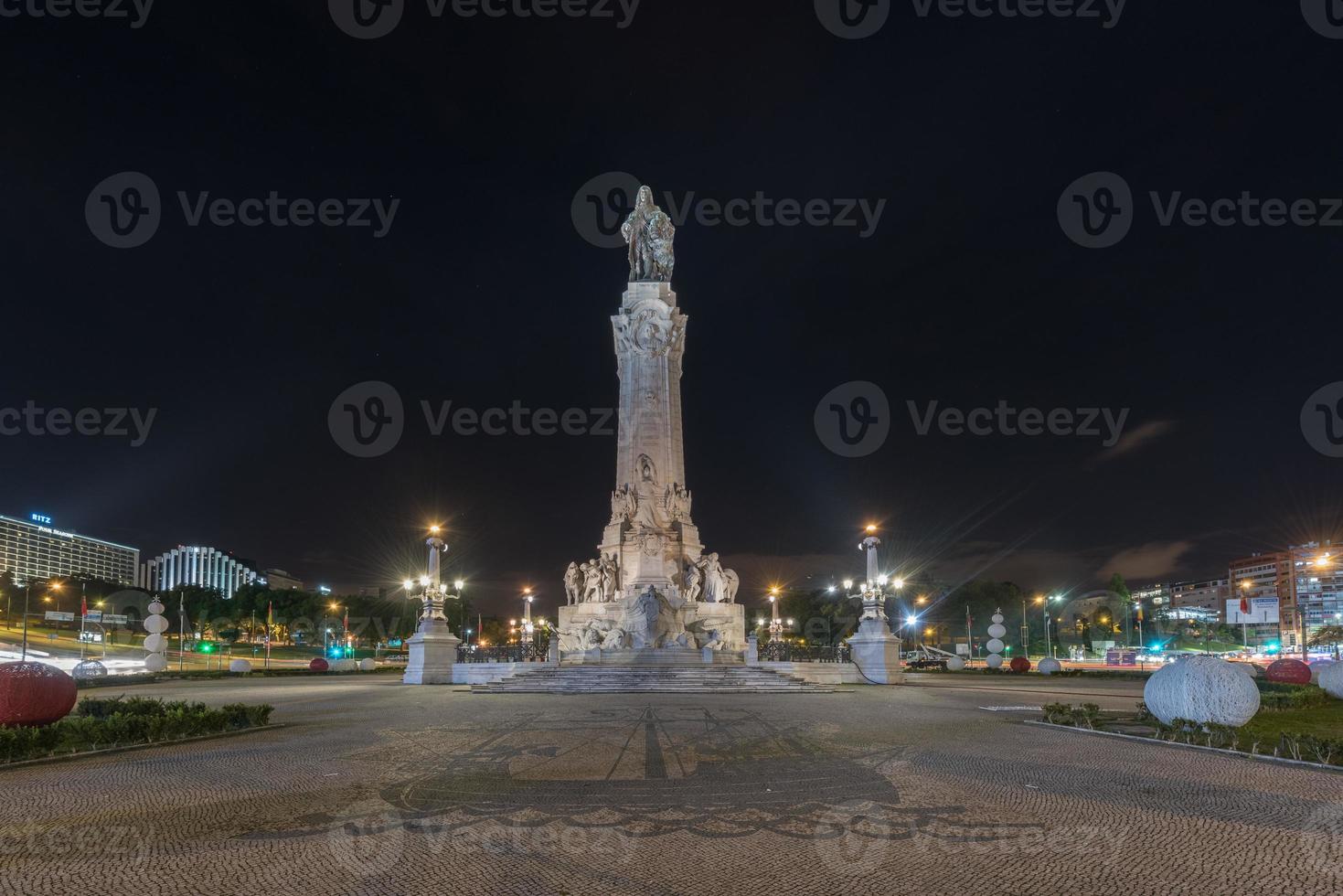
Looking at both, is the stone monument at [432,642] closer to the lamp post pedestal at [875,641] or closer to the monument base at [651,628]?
the monument base at [651,628]

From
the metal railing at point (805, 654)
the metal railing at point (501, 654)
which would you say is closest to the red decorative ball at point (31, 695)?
the metal railing at point (501, 654)

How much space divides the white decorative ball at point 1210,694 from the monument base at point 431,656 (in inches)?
1244

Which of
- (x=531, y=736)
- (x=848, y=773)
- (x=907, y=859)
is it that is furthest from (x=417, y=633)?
(x=907, y=859)

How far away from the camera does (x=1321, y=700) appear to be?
27.5 meters

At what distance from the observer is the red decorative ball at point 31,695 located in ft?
53.5

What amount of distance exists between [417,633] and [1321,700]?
34.9 meters

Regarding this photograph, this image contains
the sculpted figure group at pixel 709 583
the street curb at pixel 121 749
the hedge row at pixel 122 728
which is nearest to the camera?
the street curb at pixel 121 749

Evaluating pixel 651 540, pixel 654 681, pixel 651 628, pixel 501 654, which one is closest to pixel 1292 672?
pixel 654 681

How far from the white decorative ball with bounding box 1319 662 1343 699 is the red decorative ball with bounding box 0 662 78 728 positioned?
34.3 metres

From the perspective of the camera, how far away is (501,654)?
153 feet

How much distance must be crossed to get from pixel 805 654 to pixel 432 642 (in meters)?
18.2

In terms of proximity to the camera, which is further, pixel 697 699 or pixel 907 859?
pixel 697 699

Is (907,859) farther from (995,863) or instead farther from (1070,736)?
(1070,736)

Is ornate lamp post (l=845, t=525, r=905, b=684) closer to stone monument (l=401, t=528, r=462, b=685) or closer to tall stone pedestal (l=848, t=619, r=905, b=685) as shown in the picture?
tall stone pedestal (l=848, t=619, r=905, b=685)
